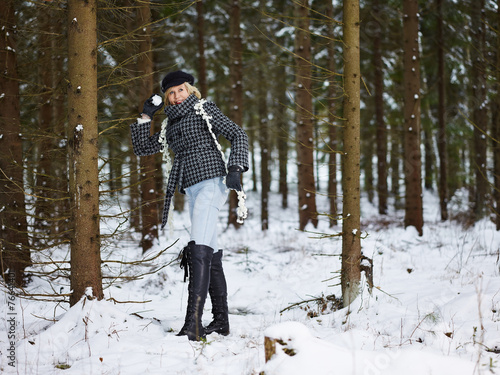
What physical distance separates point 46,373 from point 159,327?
1171 millimetres

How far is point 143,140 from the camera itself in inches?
164

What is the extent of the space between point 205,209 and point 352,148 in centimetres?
183

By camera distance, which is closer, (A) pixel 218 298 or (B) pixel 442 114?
(A) pixel 218 298

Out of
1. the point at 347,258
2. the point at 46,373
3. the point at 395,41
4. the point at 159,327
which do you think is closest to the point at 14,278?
the point at 159,327

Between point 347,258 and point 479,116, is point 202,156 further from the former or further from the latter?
point 479,116

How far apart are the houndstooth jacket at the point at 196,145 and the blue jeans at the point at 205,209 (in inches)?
3.2

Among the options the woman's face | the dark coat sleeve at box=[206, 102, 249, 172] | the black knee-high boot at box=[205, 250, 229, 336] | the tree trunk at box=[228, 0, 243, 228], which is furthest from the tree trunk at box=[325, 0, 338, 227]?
the tree trunk at box=[228, 0, 243, 228]

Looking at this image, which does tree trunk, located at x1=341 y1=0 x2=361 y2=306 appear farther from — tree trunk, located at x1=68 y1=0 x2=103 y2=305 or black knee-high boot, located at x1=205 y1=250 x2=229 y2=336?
tree trunk, located at x1=68 y1=0 x2=103 y2=305

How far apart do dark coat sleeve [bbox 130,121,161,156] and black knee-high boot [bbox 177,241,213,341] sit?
3.80ft

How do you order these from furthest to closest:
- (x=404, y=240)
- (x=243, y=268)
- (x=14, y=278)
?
1. (x=404, y=240)
2. (x=243, y=268)
3. (x=14, y=278)

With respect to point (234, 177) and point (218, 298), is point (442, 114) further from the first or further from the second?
point (218, 298)

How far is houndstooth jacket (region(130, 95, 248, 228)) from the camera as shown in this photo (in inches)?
151

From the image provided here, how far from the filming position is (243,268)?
721cm

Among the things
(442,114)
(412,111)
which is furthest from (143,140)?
(442,114)
